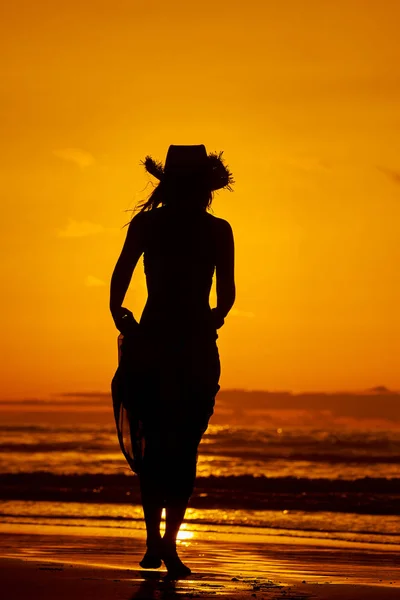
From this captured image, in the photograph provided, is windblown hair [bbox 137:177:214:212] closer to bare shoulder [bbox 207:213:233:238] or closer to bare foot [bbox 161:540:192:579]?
bare shoulder [bbox 207:213:233:238]

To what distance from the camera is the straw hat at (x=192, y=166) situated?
6.39m

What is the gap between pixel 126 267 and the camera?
251 inches

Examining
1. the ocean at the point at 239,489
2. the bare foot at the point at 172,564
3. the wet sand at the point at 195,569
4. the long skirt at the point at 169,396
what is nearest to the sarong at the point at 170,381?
the long skirt at the point at 169,396

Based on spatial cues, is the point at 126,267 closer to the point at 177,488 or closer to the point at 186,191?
the point at 186,191

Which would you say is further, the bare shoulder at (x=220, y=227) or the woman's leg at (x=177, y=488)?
the bare shoulder at (x=220, y=227)

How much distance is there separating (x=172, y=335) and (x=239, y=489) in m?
14.3

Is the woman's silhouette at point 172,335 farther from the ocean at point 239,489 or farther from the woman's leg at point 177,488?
the ocean at point 239,489

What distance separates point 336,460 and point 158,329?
26.6 meters

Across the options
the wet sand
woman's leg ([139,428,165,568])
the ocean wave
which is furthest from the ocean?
woman's leg ([139,428,165,568])

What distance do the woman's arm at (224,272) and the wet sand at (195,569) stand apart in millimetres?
1493

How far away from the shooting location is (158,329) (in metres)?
6.25

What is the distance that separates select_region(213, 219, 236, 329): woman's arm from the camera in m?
6.38

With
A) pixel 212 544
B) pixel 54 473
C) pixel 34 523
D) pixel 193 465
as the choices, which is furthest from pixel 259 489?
pixel 193 465

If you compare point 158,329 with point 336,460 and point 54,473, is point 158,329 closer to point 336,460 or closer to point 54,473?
point 54,473
